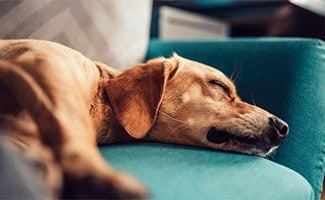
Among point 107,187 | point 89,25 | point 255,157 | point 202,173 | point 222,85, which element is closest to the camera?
point 107,187

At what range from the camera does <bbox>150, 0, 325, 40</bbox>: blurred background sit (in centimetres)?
342

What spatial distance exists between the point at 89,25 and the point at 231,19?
217 centimetres

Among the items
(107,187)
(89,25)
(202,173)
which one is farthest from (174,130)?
(107,187)

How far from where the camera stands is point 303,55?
1.83m

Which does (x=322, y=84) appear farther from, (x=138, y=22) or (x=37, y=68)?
(x=37, y=68)

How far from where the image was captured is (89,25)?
2.02 meters

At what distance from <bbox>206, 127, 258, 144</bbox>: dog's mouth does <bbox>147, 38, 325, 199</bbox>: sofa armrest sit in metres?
0.17

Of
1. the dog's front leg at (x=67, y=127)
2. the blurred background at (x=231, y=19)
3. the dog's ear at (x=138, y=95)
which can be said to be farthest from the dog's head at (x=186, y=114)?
the blurred background at (x=231, y=19)

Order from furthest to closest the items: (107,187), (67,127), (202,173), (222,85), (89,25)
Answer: (89,25), (222,85), (202,173), (67,127), (107,187)

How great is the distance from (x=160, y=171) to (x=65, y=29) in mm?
877

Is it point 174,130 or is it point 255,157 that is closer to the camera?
point 255,157

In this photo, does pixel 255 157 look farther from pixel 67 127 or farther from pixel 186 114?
pixel 67 127

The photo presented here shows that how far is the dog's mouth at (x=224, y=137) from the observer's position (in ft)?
5.20

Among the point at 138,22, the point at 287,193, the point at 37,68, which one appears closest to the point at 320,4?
the point at 138,22
